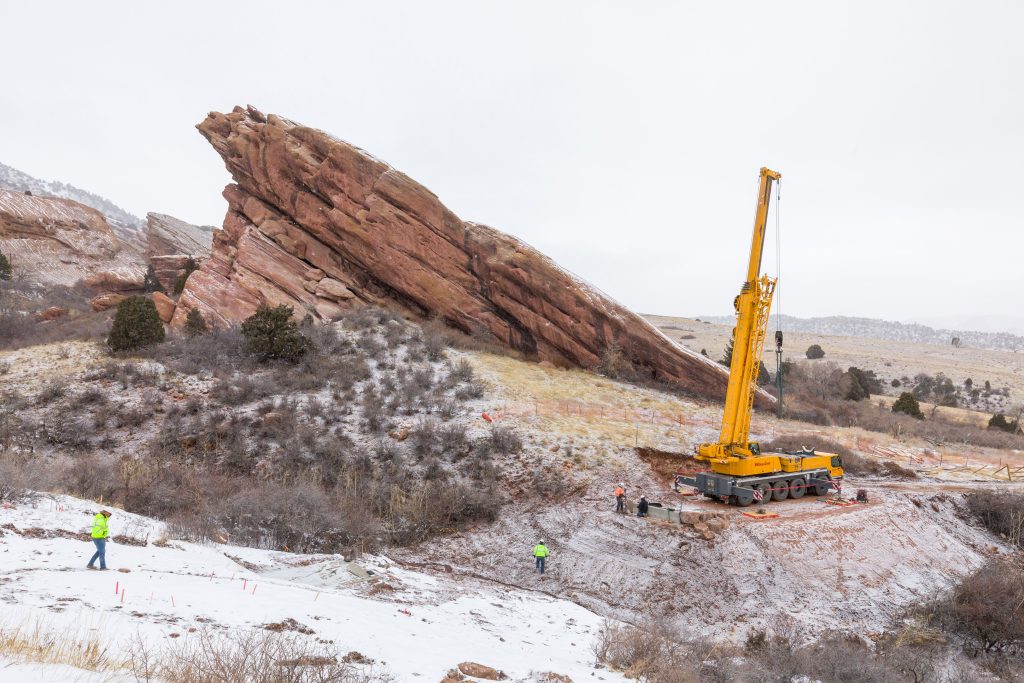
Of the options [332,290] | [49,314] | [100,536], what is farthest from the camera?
[49,314]

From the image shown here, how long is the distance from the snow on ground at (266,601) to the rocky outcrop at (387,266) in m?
18.1

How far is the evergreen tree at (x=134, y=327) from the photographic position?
23938 mm

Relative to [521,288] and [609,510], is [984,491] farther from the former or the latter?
[521,288]

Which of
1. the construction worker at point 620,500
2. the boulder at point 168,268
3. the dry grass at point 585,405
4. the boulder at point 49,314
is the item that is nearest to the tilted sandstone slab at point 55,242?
the boulder at point 168,268

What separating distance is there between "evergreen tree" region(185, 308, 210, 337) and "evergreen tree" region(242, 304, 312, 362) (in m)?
3.67

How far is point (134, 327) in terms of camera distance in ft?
79.0

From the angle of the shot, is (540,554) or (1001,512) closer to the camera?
Answer: (540,554)

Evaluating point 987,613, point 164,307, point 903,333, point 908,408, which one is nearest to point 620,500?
point 987,613

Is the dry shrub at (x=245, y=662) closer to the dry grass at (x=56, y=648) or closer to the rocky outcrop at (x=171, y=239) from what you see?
the dry grass at (x=56, y=648)

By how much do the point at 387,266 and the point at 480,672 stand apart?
25202mm

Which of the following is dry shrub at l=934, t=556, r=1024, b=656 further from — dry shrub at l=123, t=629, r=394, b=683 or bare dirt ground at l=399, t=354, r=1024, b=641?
dry shrub at l=123, t=629, r=394, b=683

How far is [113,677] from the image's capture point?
5082 mm

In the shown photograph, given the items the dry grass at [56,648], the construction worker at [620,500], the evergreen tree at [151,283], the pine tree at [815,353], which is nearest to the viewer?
the dry grass at [56,648]

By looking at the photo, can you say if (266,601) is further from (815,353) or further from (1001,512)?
(815,353)
